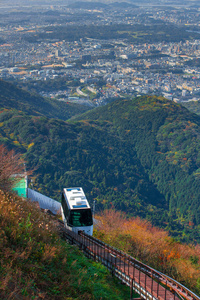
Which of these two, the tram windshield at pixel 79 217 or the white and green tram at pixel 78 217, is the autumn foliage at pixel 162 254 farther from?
the tram windshield at pixel 79 217

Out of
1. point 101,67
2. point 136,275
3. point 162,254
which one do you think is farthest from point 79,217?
point 101,67

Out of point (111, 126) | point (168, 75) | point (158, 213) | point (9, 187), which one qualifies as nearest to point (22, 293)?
point (9, 187)

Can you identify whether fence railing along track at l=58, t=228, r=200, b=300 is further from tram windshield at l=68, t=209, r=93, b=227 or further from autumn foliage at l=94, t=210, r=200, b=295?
autumn foliage at l=94, t=210, r=200, b=295

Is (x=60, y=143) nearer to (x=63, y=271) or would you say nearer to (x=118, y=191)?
(x=118, y=191)

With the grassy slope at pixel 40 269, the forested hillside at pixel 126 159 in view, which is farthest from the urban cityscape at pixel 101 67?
the grassy slope at pixel 40 269

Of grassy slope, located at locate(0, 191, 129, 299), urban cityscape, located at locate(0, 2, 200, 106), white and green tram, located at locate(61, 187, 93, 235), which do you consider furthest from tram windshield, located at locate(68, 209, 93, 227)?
urban cityscape, located at locate(0, 2, 200, 106)

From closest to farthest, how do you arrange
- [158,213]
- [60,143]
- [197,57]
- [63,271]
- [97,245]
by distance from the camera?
1. [63,271]
2. [97,245]
3. [158,213]
4. [60,143]
5. [197,57]
